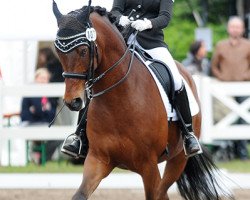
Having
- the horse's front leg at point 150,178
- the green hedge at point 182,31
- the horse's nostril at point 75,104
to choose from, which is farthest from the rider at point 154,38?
the green hedge at point 182,31

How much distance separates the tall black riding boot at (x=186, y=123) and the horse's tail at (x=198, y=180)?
3.13ft

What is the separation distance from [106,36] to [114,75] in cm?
34

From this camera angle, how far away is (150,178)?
9.23 m

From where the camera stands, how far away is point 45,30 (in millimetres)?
15672

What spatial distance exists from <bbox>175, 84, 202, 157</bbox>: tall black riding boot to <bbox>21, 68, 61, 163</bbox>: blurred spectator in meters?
5.75

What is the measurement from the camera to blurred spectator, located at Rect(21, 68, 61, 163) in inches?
619

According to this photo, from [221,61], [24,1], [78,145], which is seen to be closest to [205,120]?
[221,61]

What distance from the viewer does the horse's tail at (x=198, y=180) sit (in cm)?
1105

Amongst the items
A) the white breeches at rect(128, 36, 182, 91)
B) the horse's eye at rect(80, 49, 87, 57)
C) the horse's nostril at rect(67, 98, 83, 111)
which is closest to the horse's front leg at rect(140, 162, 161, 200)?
the white breeches at rect(128, 36, 182, 91)

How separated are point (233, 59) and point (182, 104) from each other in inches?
256

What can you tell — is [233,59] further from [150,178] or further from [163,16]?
[150,178]

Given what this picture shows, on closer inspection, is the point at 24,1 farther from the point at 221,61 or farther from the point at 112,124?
the point at 112,124

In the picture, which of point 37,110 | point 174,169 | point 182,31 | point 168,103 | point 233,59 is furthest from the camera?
point 182,31

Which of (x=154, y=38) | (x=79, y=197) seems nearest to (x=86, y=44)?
(x=79, y=197)
